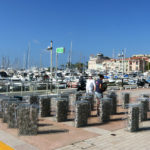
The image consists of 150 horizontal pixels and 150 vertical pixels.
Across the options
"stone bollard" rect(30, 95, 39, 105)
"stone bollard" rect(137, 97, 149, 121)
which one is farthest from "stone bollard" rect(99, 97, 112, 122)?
"stone bollard" rect(30, 95, 39, 105)

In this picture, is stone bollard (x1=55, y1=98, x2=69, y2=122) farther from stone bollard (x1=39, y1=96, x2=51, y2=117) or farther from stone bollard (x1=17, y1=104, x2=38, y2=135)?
stone bollard (x1=17, y1=104, x2=38, y2=135)

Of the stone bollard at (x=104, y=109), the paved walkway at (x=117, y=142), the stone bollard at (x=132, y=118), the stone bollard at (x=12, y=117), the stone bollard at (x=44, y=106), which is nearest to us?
the paved walkway at (x=117, y=142)

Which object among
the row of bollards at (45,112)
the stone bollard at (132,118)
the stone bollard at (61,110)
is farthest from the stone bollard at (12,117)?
the stone bollard at (132,118)

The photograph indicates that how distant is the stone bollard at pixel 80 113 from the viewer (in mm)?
7031

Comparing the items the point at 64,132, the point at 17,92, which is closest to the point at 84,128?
the point at 64,132

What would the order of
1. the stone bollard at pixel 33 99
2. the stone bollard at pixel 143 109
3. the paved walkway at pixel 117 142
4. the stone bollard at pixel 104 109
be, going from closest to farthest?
the paved walkway at pixel 117 142 → the stone bollard at pixel 104 109 → the stone bollard at pixel 143 109 → the stone bollard at pixel 33 99

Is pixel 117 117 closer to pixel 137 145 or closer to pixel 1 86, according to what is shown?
pixel 137 145

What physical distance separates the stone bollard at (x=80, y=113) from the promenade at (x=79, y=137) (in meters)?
0.22

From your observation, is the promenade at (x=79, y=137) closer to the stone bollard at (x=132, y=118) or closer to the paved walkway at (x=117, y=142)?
the paved walkway at (x=117, y=142)

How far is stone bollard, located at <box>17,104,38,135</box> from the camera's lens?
607cm

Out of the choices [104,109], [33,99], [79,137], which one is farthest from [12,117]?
[104,109]

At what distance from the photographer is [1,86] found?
14.1m

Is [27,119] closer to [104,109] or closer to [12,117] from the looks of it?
[12,117]

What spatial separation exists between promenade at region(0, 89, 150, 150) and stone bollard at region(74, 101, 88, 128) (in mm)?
221
